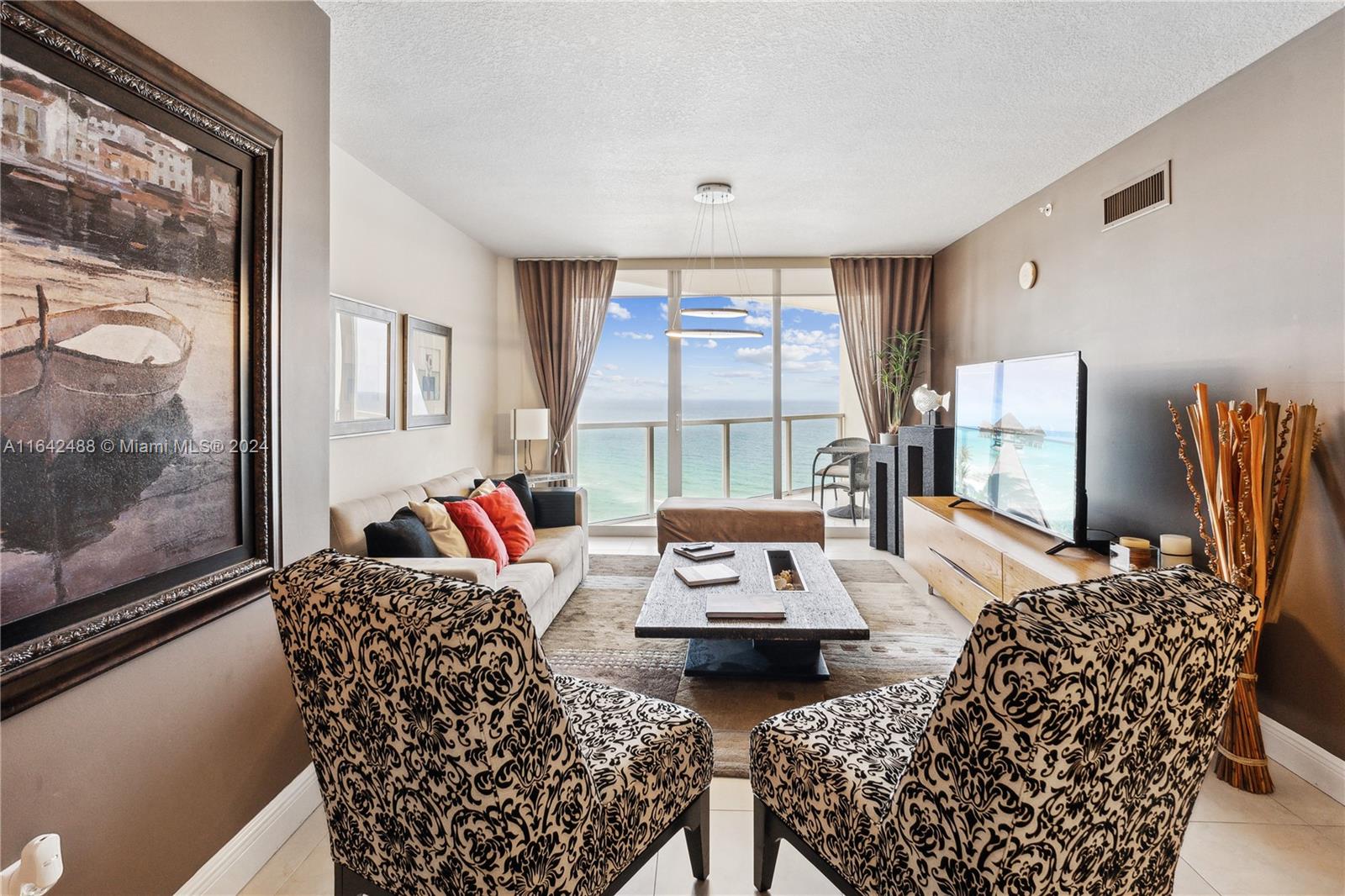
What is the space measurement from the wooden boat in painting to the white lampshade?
3.71 meters

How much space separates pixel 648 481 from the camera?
239 inches

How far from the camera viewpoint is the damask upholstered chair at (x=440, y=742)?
3.54 ft

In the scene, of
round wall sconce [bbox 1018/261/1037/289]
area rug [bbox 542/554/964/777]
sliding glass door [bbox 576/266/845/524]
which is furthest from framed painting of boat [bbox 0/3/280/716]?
sliding glass door [bbox 576/266/845/524]

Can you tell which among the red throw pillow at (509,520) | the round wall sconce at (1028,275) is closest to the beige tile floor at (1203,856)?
the red throw pillow at (509,520)

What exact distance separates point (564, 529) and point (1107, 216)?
3.53 metres

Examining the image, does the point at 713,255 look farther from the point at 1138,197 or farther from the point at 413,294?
the point at 1138,197

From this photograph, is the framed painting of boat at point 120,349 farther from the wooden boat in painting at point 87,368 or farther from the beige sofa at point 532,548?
the beige sofa at point 532,548

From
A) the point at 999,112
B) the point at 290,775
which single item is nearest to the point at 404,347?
the point at 290,775

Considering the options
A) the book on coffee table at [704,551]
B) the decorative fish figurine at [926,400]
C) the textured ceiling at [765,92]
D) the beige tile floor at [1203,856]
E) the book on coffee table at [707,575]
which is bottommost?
the beige tile floor at [1203,856]

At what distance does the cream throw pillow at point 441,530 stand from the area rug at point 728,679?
2.17ft

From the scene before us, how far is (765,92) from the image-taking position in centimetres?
262

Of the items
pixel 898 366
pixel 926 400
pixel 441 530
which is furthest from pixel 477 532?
pixel 898 366

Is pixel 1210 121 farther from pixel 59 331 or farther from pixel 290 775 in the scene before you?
pixel 290 775

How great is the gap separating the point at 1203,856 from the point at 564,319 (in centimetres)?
512
